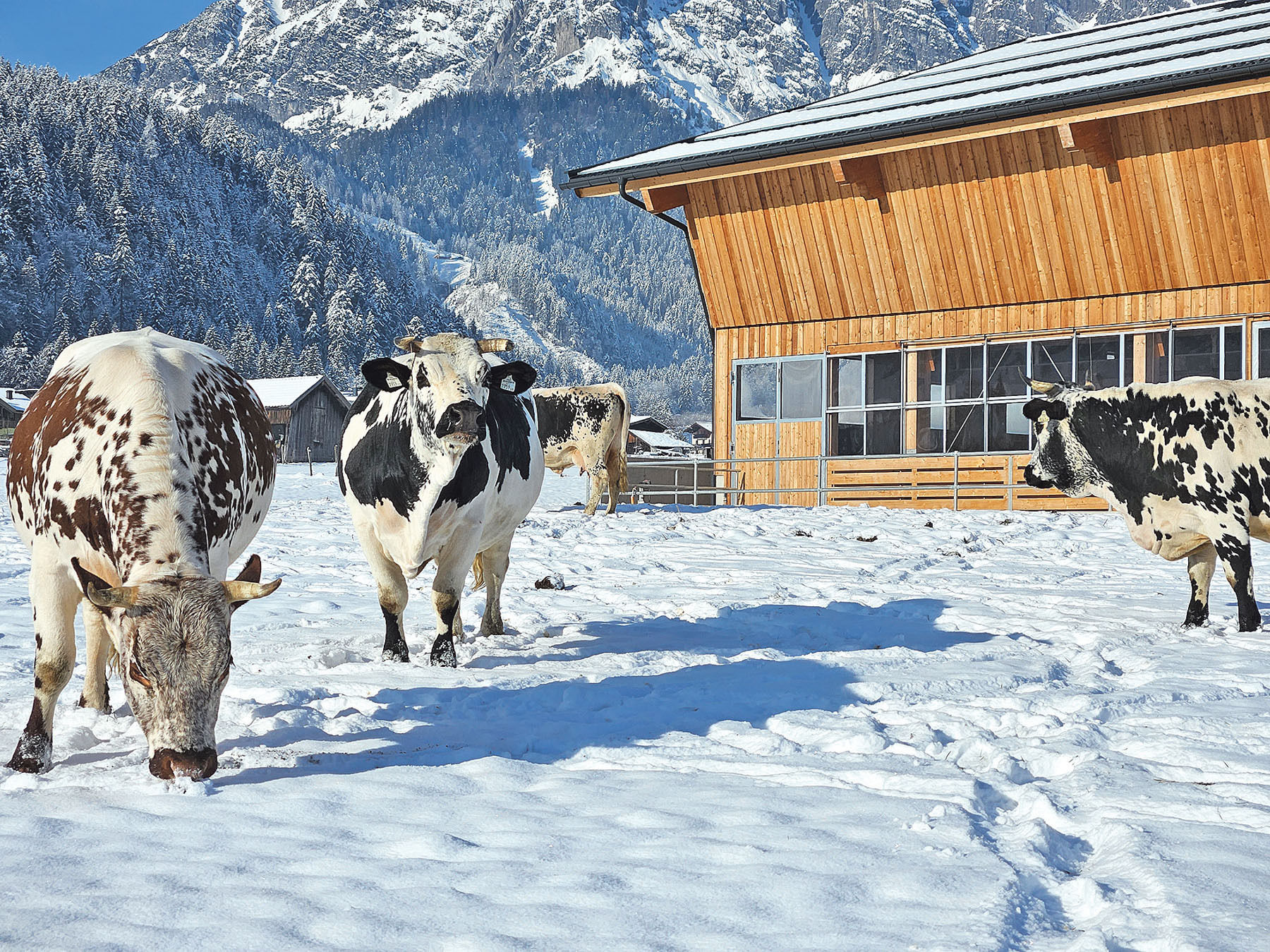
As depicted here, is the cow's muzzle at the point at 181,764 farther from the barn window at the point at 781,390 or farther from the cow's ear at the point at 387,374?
the barn window at the point at 781,390

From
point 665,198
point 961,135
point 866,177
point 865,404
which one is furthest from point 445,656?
point 665,198

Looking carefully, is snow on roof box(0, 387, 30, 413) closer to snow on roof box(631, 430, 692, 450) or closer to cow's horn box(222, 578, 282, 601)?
snow on roof box(631, 430, 692, 450)

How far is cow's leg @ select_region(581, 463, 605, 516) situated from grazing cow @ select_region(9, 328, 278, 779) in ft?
43.7

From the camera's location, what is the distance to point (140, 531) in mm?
4414

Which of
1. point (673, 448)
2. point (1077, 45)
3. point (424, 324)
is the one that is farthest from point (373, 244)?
point (1077, 45)

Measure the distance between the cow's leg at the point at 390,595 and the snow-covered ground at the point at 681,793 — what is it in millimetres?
336

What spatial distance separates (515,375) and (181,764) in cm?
378

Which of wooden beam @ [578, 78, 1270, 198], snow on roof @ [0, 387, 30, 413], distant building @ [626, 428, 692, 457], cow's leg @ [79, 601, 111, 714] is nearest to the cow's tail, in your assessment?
wooden beam @ [578, 78, 1270, 198]

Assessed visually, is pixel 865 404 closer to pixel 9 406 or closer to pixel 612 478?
pixel 612 478

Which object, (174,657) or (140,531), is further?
(140,531)

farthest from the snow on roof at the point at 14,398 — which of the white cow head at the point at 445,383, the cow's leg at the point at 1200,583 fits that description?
the cow's leg at the point at 1200,583

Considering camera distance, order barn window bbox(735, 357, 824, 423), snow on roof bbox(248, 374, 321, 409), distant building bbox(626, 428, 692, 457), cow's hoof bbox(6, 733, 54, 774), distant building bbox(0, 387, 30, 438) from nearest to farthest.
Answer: cow's hoof bbox(6, 733, 54, 774) < barn window bbox(735, 357, 824, 423) < snow on roof bbox(248, 374, 321, 409) < distant building bbox(0, 387, 30, 438) < distant building bbox(626, 428, 692, 457)

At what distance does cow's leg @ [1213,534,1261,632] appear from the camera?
8.13m

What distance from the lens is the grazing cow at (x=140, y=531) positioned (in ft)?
13.4
